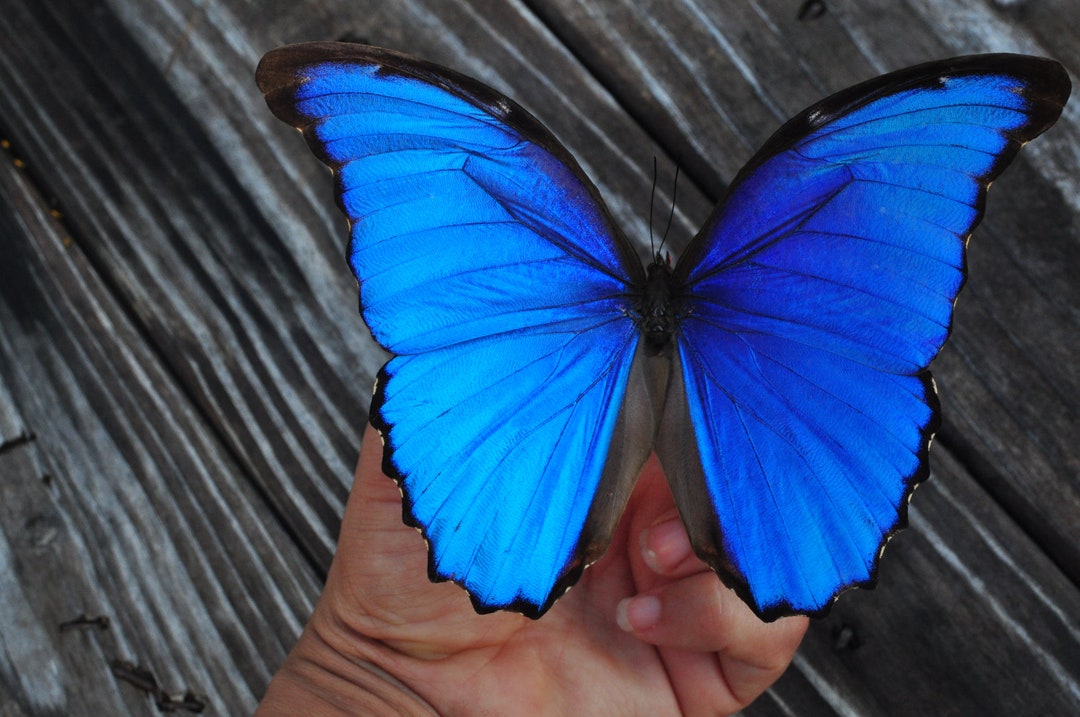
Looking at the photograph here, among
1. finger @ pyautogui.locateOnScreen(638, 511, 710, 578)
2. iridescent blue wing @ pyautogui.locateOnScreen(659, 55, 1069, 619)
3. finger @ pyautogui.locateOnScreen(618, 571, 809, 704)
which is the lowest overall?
finger @ pyautogui.locateOnScreen(618, 571, 809, 704)

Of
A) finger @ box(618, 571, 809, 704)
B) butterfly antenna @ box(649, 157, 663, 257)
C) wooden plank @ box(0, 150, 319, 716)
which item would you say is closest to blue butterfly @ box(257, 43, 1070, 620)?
finger @ box(618, 571, 809, 704)

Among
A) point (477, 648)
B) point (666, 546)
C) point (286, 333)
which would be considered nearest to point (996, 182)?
point (666, 546)

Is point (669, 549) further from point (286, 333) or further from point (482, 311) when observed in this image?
point (286, 333)

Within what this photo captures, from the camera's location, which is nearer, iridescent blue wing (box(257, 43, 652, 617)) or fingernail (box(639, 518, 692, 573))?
iridescent blue wing (box(257, 43, 652, 617))

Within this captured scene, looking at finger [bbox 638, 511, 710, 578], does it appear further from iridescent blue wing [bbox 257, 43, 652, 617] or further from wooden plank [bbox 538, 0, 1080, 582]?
wooden plank [bbox 538, 0, 1080, 582]

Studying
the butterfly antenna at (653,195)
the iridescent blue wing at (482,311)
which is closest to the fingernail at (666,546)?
the iridescent blue wing at (482,311)

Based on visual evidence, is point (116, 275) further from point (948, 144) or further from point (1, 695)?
point (948, 144)

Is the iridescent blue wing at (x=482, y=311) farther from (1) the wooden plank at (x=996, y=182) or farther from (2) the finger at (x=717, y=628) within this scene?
(1) the wooden plank at (x=996, y=182)
